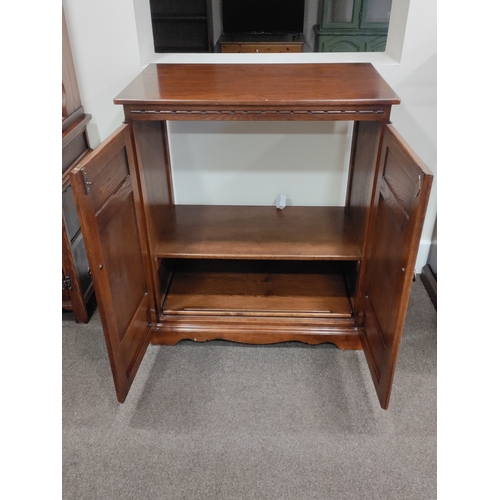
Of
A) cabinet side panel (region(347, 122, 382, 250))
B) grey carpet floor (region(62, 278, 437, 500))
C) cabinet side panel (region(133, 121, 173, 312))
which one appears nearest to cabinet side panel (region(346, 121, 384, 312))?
cabinet side panel (region(347, 122, 382, 250))

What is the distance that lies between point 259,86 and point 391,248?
0.60 meters

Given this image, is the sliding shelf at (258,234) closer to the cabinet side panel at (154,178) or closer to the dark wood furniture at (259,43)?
the cabinet side panel at (154,178)

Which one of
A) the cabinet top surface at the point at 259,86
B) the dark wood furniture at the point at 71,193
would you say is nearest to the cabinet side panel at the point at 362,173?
the cabinet top surface at the point at 259,86

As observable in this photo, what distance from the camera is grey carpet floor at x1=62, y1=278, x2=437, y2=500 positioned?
1.14 meters

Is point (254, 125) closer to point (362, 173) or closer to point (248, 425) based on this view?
point (362, 173)

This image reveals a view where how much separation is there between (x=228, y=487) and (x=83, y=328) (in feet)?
2.80

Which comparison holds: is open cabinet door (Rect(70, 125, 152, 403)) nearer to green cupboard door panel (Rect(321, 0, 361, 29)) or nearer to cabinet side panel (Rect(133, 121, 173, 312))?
cabinet side panel (Rect(133, 121, 173, 312))

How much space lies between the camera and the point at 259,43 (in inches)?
133

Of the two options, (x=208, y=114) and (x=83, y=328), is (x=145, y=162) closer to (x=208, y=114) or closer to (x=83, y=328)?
(x=208, y=114)

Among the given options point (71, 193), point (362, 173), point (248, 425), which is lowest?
point (248, 425)

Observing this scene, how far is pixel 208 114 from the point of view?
3.88 feet

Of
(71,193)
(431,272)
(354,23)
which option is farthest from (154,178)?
(354,23)

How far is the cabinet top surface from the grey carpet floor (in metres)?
0.87

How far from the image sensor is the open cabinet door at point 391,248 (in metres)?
0.98
